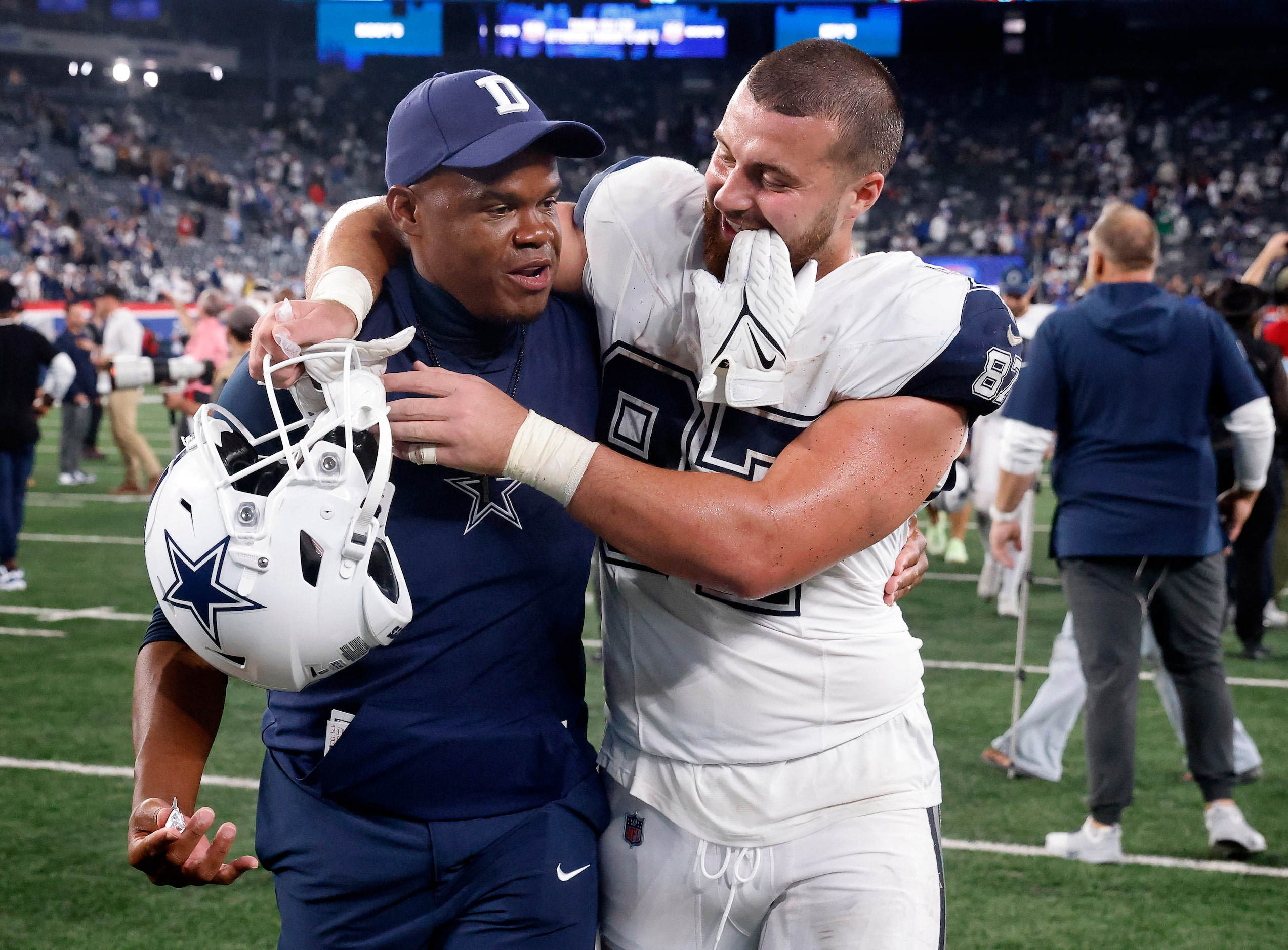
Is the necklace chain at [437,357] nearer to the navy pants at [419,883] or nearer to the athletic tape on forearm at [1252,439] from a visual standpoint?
the navy pants at [419,883]

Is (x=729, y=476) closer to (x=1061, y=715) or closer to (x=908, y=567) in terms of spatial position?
(x=908, y=567)

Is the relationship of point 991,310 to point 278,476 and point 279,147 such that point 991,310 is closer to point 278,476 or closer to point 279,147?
point 278,476

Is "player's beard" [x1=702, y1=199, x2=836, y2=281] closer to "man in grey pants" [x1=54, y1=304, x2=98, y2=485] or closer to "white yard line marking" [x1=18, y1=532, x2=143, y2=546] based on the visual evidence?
"white yard line marking" [x1=18, y1=532, x2=143, y2=546]

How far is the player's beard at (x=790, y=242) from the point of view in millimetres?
2115

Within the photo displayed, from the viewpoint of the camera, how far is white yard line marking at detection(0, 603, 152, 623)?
26.7 feet

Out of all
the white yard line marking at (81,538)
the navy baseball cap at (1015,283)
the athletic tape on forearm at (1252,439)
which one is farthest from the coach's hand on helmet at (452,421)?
the white yard line marking at (81,538)

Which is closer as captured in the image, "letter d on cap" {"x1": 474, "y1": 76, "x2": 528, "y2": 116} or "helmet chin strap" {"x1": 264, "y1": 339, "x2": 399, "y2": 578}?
"helmet chin strap" {"x1": 264, "y1": 339, "x2": 399, "y2": 578}

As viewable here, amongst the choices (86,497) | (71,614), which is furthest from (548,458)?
(86,497)

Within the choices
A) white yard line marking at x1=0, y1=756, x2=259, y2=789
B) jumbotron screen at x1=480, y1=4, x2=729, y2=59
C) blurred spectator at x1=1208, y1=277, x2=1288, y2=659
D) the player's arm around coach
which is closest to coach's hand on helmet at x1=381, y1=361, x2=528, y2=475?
the player's arm around coach

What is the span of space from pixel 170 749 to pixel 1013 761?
4.24 m

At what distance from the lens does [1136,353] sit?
4.78 meters

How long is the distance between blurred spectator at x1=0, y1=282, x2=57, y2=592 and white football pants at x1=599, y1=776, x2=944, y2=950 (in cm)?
792

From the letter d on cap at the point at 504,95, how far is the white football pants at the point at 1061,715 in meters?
3.86

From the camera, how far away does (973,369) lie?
2.07 meters
